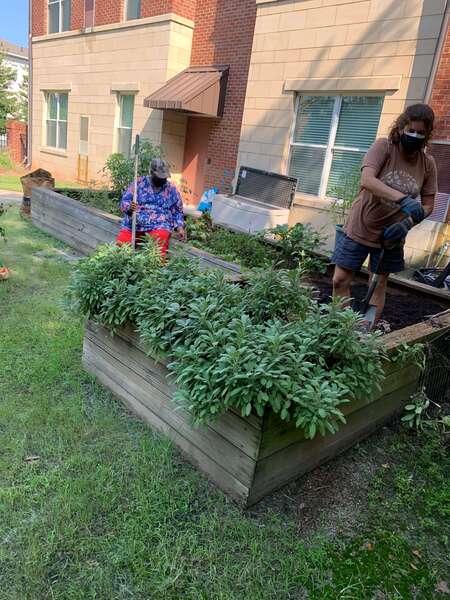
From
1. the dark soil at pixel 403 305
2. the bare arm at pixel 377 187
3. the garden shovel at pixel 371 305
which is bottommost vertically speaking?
the dark soil at pixel 403 305

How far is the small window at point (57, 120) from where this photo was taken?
15.4 meters

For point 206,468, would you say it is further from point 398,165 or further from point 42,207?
point 42,207

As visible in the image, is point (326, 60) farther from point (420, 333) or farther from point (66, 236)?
point (420, 333)

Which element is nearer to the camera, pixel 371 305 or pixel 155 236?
Answer: pixel 371 305

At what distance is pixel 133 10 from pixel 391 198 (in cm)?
1225

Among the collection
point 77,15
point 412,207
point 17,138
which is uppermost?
point 77,15

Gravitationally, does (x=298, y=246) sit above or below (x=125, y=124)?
below

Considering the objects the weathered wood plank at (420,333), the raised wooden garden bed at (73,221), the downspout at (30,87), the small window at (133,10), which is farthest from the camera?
the downspout at (30,87)

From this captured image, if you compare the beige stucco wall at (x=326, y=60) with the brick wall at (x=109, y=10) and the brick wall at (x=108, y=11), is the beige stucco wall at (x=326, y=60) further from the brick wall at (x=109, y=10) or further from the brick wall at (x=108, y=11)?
the brick wall at (x=108, y=11)

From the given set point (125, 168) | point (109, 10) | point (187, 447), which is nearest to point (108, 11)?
point (109, 10)

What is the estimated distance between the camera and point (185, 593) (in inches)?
69.4

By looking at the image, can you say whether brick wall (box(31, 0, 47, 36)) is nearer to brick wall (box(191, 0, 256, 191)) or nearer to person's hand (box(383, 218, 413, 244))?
brick wall (box(191, 0, 256, 191))

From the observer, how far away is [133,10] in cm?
1218

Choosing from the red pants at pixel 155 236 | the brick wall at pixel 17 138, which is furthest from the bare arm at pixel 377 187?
the brick wall at pixel 17 138
